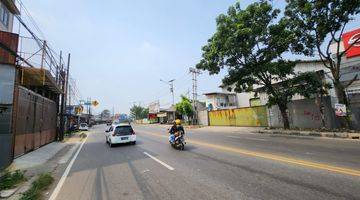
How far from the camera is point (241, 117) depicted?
3762 cm

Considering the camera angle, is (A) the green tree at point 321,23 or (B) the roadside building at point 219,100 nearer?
(A) the green tree at point 321,23

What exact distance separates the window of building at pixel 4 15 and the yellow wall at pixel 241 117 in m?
29.9

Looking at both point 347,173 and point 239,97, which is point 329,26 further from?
point 239,97

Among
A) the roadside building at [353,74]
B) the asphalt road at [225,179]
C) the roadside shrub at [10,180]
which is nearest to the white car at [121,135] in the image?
the asphalt road at [225,179]

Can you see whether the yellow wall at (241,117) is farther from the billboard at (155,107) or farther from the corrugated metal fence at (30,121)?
the billboard at (155,107)

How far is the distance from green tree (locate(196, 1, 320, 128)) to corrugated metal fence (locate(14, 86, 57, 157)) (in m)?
15.6

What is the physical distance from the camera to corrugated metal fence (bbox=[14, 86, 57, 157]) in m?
13.7

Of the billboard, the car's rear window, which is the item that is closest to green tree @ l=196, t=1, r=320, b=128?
the car's rear window

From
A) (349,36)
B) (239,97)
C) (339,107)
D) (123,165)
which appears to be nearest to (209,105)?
(239,97)

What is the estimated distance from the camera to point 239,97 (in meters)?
60.8

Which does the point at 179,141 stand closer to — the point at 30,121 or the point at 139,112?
the point at 30,121

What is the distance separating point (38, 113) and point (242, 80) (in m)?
18.2

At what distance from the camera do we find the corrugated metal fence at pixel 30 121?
541 inches

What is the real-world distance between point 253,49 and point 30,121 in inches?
771
